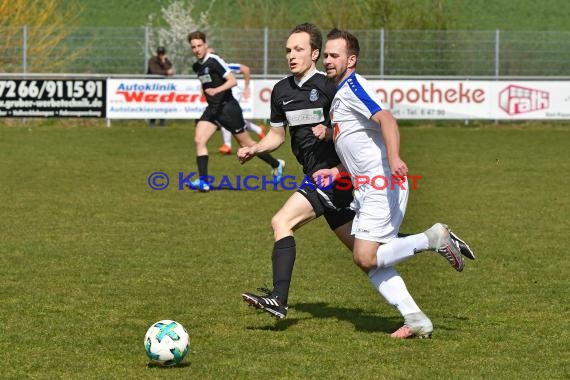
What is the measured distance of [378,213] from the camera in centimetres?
649

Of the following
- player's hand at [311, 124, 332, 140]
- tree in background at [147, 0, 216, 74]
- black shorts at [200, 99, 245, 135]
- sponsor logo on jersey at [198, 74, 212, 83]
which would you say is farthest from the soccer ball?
tree in background at [147, 0, 216, 74]

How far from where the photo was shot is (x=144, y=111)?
2583 centimetres

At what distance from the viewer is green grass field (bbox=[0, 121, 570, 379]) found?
598 cm

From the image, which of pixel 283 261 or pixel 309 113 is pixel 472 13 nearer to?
pixel 309 113

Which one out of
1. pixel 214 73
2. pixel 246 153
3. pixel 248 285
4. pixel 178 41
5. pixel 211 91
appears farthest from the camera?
pixel 178 41

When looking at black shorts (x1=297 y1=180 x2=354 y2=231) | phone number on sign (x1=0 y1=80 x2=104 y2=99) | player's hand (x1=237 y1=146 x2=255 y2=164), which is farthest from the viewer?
phone number on sign (x1=0 y1=80 x2=104 y2=99)

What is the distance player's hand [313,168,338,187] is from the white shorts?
40cm

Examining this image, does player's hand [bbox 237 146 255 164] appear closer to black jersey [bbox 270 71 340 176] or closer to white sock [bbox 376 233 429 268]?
black jersey [bbox 270 71 340 176]

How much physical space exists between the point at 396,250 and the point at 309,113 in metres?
1.28

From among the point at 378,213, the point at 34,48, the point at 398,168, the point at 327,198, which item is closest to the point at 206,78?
the point at 327,198

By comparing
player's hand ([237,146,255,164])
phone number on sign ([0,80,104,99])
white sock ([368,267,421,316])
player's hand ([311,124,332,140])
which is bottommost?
white sock ([368,267,421,316])

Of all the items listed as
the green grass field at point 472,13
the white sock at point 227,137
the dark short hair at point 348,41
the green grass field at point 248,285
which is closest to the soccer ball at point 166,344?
the green grass field at point 248,285

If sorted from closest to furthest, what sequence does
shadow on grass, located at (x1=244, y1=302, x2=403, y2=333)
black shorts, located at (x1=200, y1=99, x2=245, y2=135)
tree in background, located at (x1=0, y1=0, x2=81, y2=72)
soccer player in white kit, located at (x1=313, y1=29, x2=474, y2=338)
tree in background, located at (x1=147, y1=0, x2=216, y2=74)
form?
soccer player in white kit, located at (x1=313, y1=29, x2=474, y2=338) < shadow on grass, located at (x1=244, y1=302, x2=403, y2=333) < black shorts, located at (x1=200, y1=99, x2=245, y2=135) < tree in background, located at (x1=0, y1=0, x2=81, y2=72) < tree in background, located at (x1=147, y1=0, x2=216, y2=74)

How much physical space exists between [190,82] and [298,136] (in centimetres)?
1851
